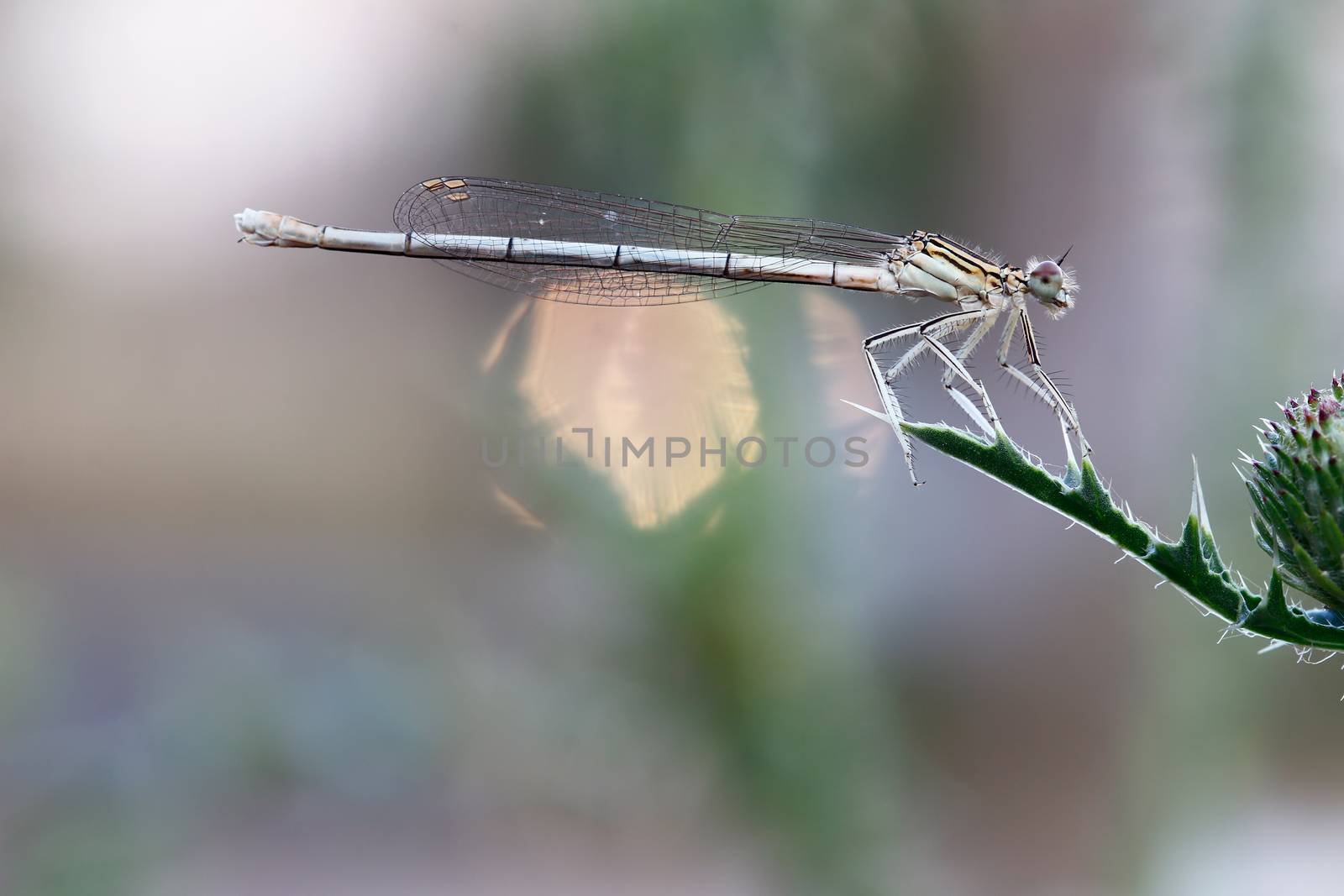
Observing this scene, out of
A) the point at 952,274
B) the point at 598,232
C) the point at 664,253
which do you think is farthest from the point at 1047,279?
the point at 598,232

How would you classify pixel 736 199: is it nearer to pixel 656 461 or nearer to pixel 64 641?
pixel 656 461

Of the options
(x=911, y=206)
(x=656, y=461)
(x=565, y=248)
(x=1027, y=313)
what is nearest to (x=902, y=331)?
(x=1027, y=313)

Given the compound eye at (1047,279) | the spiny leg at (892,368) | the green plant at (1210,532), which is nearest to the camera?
the green plant at (1210,532)

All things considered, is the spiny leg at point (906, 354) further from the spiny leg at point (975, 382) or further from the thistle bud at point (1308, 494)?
the thistle bud at point (1308, 494)

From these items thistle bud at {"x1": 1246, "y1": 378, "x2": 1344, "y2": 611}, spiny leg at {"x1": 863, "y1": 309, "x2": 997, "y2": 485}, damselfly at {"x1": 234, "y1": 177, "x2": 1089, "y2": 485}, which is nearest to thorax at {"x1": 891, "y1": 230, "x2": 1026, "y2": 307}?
damselfly at {"x1": 234, "y1": 177, "x2": 1089, "y2": 485}

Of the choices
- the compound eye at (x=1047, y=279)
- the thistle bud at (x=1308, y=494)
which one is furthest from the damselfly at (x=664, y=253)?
the thistle bud at (x=1308, y=494)

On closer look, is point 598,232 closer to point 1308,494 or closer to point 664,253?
point 664,253
